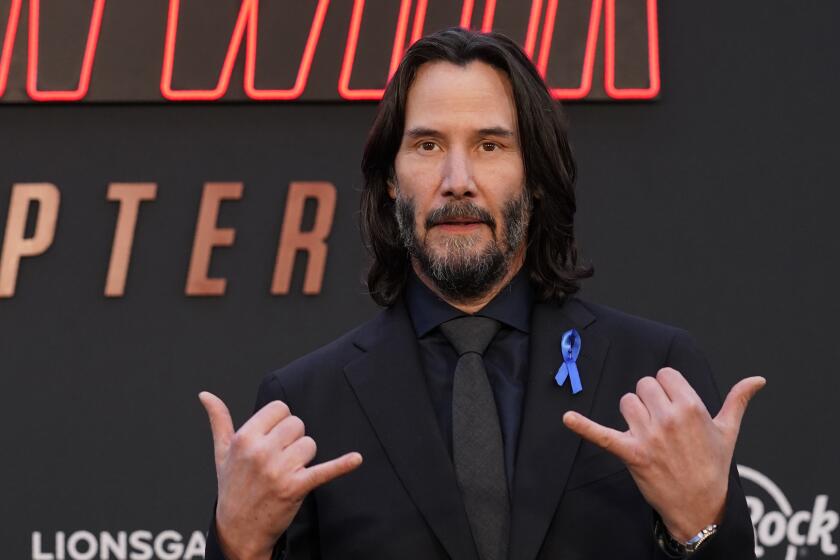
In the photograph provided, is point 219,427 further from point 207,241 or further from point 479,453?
point 207,241

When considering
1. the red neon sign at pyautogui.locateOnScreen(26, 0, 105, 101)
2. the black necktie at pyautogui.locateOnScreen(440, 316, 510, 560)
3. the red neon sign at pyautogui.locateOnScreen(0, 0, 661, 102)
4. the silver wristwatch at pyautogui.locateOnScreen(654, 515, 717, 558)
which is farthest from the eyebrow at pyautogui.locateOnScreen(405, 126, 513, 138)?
the red neon sign at pyautogui.locateOnScreen(26, 0, 105, 101)

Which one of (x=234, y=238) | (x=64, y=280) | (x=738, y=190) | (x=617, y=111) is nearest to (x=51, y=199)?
(x=64, y=280)

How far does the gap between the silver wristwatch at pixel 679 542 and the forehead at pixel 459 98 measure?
28.3 inches

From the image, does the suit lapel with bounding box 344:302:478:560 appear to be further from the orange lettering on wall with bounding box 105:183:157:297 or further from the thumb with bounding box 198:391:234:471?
the orange lettering on wall with bounding box 105:183:157:297

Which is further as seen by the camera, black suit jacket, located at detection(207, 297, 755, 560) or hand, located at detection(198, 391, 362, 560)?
black suit jacket, located at detection(207, 297, 755, 560)

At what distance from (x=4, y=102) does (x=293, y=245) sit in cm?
113

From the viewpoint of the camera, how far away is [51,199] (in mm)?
4559

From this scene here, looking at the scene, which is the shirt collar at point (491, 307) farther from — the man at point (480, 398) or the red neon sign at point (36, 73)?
the red neon sign at point (36, 73)

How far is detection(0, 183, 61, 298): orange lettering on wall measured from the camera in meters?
4.54

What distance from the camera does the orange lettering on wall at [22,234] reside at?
4543 mm

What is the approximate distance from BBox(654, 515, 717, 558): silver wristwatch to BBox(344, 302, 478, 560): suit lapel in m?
0.28

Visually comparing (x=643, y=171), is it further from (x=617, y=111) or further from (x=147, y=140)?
(x=147, y=140)

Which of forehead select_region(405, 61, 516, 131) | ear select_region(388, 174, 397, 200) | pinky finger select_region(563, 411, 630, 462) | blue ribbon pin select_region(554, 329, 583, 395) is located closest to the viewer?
pinky finger select_region(563, 411, 630, 462)

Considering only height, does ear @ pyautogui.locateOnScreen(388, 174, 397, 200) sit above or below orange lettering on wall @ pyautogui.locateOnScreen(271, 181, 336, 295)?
above
